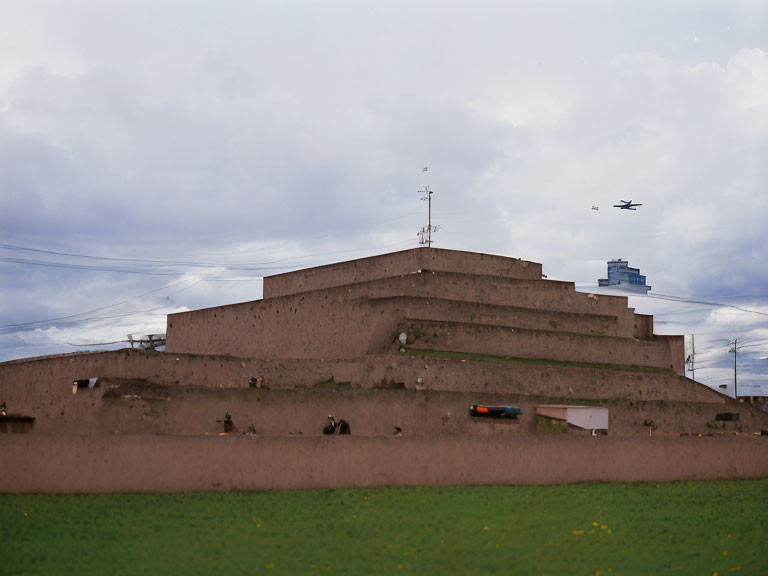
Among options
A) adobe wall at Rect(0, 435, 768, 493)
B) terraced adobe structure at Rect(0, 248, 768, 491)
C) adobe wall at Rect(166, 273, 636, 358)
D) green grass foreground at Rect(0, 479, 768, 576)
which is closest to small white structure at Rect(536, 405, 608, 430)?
terraced adobe structure at Rect(0, 248, 768, 491)

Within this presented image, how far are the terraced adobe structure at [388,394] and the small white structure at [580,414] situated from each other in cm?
6

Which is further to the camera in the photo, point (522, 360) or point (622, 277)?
point (622, 277)

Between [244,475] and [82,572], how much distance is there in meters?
5.47

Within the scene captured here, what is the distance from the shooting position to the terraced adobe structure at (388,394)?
58.2ft

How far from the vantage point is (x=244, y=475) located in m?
17.7

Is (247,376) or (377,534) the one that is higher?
(247,376)

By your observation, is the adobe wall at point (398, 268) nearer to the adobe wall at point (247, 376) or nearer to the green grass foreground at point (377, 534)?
the adobe wall at point (247, 376)

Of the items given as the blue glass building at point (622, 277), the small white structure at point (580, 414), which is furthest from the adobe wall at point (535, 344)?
the blue glass building at point (622, 277)

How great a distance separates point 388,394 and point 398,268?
8.60 m

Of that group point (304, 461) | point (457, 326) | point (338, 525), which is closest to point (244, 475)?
point (304, 461)

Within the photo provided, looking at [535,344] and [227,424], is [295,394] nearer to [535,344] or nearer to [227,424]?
[227,424]

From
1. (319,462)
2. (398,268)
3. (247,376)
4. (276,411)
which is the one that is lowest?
(319,462)

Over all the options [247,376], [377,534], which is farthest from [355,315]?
[377,534]

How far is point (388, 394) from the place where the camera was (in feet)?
80.9
